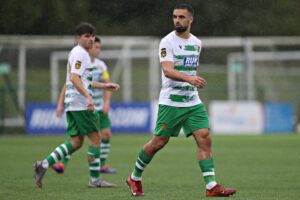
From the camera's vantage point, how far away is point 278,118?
102 ft

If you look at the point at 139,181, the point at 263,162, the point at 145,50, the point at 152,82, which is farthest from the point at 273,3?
the point at 145,50

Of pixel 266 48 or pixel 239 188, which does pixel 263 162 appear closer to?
pixel 239 188

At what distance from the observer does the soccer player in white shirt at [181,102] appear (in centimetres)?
1002

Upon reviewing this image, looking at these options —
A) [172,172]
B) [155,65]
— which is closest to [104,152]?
[172,172]

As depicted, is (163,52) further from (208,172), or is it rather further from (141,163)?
(208,172)

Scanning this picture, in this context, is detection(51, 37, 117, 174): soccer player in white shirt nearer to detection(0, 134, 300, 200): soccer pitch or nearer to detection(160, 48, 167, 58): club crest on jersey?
detection(0, 134, 300, 200): soccer pitch

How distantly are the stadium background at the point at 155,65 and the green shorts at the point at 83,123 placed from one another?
2.94 ft

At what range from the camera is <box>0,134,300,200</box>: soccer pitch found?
1064 centimetres

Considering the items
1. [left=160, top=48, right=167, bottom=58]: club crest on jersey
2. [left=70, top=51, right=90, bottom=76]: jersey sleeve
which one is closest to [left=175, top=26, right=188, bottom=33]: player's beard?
[left=160, top=48, right=167, bottom=58]: club crest on jersey

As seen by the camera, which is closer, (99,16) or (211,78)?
(99,16)

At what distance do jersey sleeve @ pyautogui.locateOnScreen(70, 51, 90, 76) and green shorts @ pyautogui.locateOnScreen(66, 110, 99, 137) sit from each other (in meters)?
0.66

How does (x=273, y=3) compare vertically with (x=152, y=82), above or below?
above

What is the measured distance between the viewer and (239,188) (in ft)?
37.3

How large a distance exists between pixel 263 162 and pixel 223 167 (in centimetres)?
159
